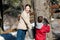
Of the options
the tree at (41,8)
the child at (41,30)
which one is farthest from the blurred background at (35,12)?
the child at (41,30)

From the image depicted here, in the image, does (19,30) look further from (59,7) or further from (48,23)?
(59,7)

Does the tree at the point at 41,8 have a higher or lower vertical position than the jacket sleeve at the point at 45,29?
higher

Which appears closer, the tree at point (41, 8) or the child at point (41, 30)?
the child at point (41, 30)

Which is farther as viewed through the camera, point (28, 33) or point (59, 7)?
point (59, 7)

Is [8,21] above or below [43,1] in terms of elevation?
below

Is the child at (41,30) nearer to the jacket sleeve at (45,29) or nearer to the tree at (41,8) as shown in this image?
the jacket sleeve at (45,29)

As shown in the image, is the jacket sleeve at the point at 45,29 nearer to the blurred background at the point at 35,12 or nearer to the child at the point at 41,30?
the child at the point at 41,30

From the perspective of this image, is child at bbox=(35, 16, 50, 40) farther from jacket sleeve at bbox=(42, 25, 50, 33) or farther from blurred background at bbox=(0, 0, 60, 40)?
blurred background at bbox=(0, 0, 60, 40)

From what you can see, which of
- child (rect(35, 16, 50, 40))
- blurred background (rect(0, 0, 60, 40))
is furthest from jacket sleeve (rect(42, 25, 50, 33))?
blurred background (rect(0, 0, 60, 40))

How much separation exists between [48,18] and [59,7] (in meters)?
13.4

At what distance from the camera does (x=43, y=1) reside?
7453 mm

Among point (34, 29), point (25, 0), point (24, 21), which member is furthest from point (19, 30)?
point (25, 0)

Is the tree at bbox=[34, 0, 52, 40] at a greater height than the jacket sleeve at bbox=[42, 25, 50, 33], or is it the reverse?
the tree at bbox=[34, 0, 52, 40]

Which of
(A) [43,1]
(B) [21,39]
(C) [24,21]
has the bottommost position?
(B) [21,39]
